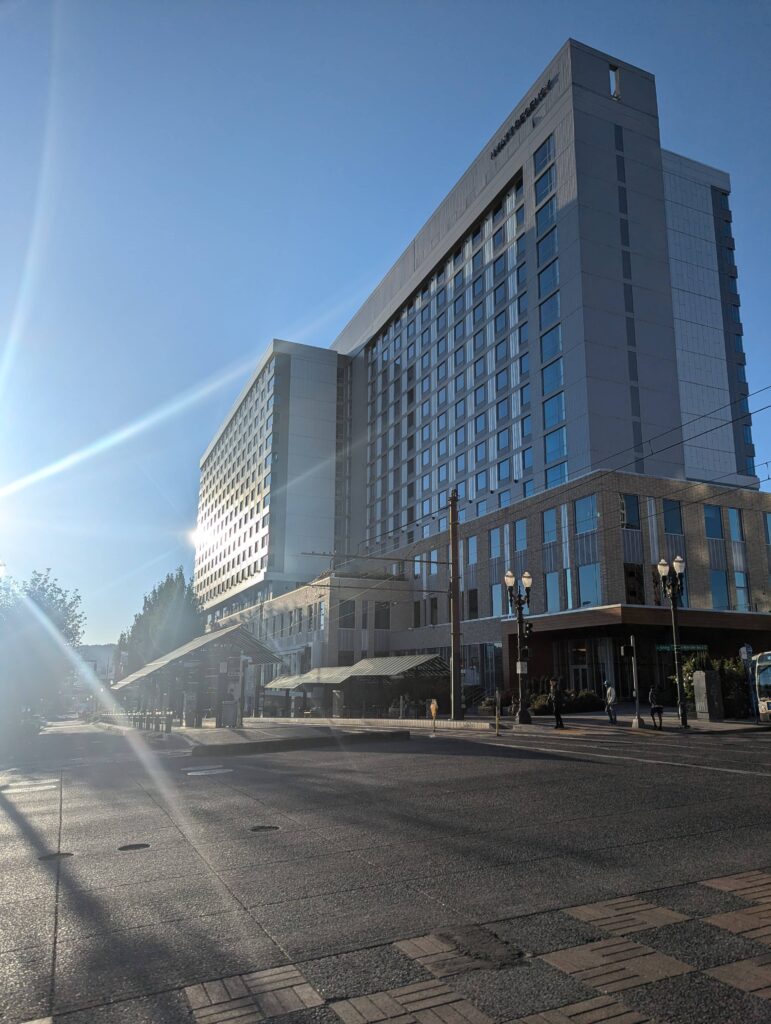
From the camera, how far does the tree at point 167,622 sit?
78688 mm

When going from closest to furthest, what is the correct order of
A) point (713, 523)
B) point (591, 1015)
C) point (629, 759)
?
1. point (591, 1015)
2. point (629, 759)
3. point (713, 523)

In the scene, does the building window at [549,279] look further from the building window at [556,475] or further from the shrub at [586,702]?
the shrub at [586,702]

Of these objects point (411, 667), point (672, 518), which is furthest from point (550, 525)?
point (411, 667)

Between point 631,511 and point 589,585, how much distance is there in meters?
5.20

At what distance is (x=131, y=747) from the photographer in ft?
80.1

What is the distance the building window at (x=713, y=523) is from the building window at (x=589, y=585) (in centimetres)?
839

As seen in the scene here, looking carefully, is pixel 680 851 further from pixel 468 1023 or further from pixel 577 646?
pixel 577 646

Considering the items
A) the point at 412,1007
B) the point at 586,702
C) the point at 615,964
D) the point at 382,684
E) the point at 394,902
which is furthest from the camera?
the point at 382,684

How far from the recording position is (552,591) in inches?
1913

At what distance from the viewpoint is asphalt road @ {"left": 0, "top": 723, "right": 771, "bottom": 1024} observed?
389 cm

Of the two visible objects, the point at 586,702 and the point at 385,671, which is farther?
the point at 385,671

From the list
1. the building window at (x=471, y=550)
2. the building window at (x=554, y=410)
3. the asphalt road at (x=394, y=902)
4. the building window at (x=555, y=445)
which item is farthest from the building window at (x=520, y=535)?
the asphalt road at (x=394, y=902)

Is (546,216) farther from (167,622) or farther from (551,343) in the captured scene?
(167,622)

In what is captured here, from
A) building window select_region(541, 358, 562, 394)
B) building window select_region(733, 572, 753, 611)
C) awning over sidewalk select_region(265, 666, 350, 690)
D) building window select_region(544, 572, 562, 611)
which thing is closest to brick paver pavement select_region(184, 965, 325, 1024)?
awning over sidewalk select_region(265, 666, 350, 690)
